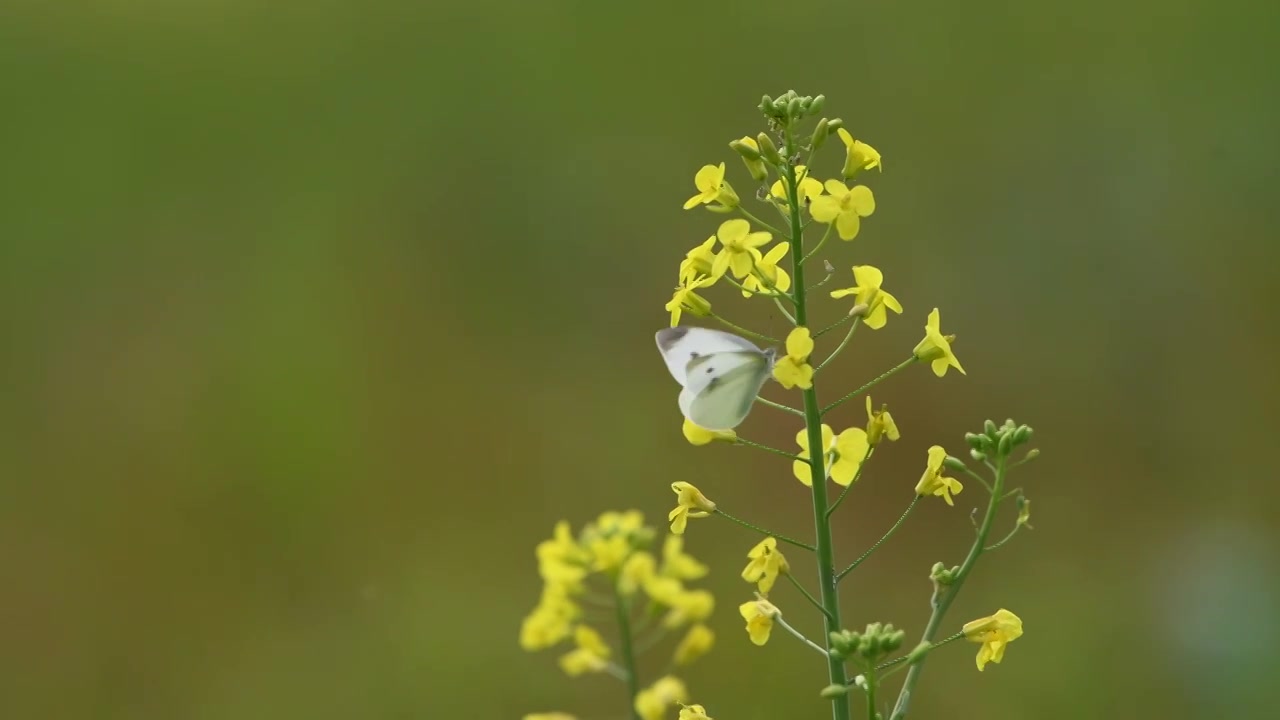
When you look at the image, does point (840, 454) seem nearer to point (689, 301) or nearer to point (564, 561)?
point (689, 301)

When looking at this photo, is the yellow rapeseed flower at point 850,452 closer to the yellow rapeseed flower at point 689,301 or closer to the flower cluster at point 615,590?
the yellow rapeseed flower at point 689,301

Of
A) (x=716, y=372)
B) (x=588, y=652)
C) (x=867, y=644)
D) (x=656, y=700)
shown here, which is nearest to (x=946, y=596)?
(x=867, y=644)

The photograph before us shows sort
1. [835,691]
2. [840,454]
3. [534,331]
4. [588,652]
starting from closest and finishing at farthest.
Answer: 1. [835,691]
2. [840,454]
3. [588,652]
4. [534,331]

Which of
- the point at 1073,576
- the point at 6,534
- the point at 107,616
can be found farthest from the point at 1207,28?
the point at 6,534

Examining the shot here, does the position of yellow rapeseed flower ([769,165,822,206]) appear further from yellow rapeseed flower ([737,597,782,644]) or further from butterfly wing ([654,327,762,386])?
yellow rapeseed flower ([737,597,782,644])

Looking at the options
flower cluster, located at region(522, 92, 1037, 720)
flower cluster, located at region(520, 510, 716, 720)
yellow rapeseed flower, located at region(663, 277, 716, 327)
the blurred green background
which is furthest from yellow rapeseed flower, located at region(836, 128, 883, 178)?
the blurred green background

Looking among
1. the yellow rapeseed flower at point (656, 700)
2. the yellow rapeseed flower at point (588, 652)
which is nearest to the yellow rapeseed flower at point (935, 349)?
the yellow rapeseed flower at point (656, 700)
